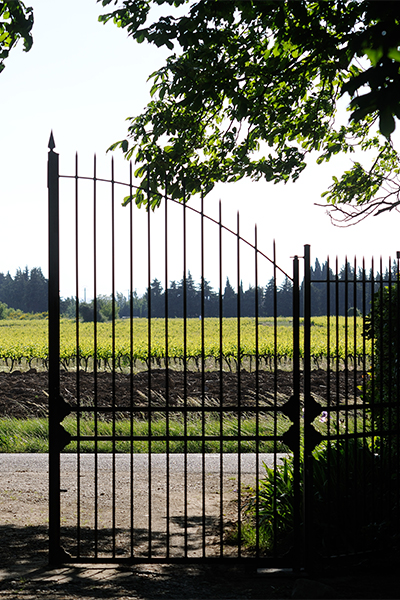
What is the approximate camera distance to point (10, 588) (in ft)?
12.7

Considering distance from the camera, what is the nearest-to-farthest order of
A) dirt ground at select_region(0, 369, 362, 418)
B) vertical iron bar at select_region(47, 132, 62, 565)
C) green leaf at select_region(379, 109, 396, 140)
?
green leaf at select_region(379, 109, 396, 140) < vertical iron bar at select_region(47, 132, 62, 565) < dirt ground at select_region(0, 369, 362, 418)

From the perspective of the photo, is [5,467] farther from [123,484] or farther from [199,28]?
[199,28]

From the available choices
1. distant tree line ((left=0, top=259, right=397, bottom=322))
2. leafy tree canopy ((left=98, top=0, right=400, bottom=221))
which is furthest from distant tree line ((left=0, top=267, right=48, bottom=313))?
leafy tree canopy ((left=98, top=0, right=400, bottom=221))

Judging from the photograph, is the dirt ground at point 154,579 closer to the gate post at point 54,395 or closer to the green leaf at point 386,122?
the gate post at point 54,395

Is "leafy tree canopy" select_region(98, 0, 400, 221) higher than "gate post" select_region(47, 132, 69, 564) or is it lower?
higher

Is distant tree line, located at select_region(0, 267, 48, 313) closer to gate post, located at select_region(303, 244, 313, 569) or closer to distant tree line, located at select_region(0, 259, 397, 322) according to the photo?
distant tree line, located at select_region(0, 259, 397, 322)

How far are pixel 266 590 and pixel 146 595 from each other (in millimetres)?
888

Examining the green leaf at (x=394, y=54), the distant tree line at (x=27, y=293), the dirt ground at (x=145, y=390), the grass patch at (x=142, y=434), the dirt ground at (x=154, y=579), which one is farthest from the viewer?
the distant tree line at (x=27, y=293)

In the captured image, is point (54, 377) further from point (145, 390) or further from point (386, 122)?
point (145, 390)

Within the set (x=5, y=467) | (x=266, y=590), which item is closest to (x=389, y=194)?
(x=266, y=590)

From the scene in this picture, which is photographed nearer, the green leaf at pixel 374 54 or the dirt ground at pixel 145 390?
the green leaf at pixel 374 54

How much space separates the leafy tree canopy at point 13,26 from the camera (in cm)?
542

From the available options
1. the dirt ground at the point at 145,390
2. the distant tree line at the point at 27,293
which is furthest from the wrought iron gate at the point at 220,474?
the distant tree line at the point at 27,293

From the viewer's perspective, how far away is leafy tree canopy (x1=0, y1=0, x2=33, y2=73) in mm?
5418
